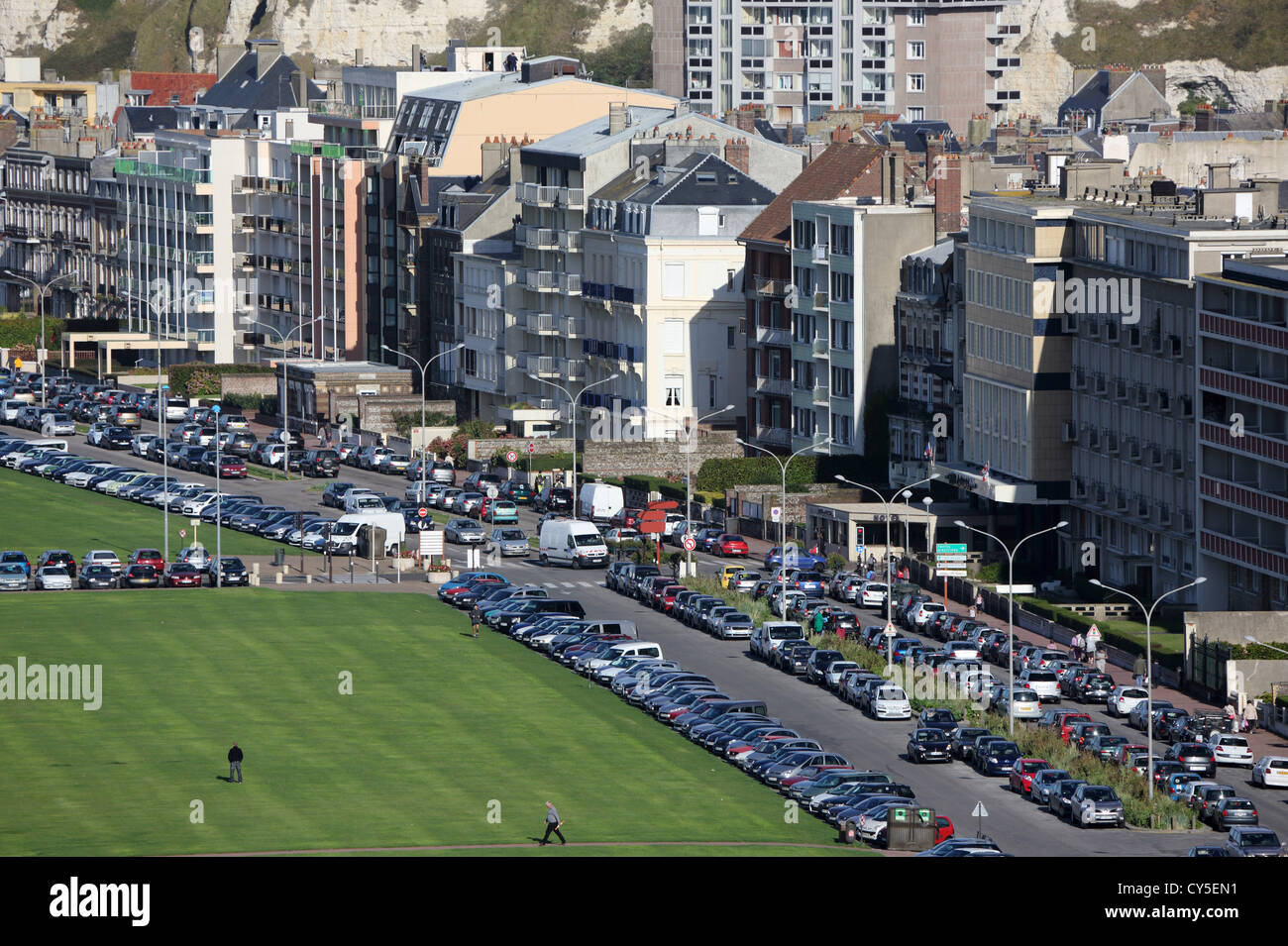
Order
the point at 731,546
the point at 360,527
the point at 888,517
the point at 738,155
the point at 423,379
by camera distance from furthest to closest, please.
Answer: the point at 738,155 → the point at 423,379 → the point at 360,527 → the point at 731,546 → the point at 888,517

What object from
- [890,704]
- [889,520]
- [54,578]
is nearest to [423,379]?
[54,578]

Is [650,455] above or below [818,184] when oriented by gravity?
below

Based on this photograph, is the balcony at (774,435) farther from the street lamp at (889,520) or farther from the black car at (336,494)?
the black car at (336,494)

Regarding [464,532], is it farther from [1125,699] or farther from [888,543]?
[1125,699]

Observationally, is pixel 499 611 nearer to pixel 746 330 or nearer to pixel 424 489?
pixel 424 489

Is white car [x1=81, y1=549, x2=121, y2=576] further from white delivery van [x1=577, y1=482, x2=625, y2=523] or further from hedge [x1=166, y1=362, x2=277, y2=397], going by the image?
hedge [x1=166, y1=362, x2=277, y2=397]

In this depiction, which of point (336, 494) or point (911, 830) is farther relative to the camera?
point (336, 494)
